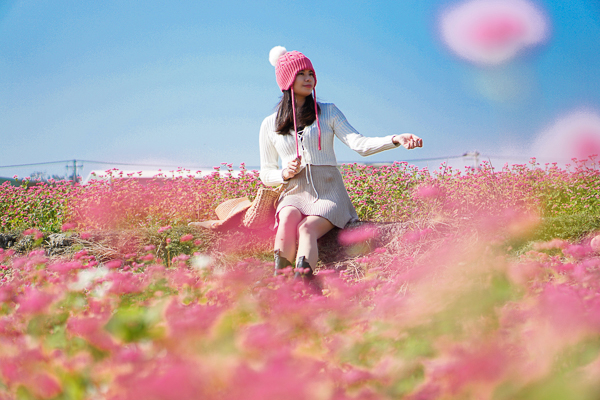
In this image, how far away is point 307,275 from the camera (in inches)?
91.0

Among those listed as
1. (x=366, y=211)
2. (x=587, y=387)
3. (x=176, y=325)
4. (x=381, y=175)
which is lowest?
(x=587, y=387)

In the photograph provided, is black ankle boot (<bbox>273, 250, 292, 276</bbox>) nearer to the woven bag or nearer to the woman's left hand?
the woven bag

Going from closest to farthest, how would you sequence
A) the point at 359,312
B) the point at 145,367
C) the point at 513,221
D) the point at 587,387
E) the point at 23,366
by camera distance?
the point at 587,387, the point at 145,367, the point at 23,366, the point at 359,312, the point at 513,221

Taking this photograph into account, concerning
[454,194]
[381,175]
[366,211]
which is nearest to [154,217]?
[366,211]

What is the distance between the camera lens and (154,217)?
16.5 feet

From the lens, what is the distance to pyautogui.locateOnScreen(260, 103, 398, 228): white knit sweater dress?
9.15 ft

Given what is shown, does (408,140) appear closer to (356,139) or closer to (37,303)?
(356,139)

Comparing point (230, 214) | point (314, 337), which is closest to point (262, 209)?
point (230, 214)

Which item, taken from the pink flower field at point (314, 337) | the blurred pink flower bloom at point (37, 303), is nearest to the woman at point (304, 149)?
the pink flower field at point (314, 337)

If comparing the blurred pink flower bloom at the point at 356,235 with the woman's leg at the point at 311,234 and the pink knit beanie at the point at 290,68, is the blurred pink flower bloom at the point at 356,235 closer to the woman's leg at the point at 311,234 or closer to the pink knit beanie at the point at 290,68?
the woman's leg at the point at 311,234

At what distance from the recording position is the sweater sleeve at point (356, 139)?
8.73 feet

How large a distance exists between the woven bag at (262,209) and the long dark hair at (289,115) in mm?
414

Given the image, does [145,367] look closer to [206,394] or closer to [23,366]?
[206,394]

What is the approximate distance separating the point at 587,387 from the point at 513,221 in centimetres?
308
